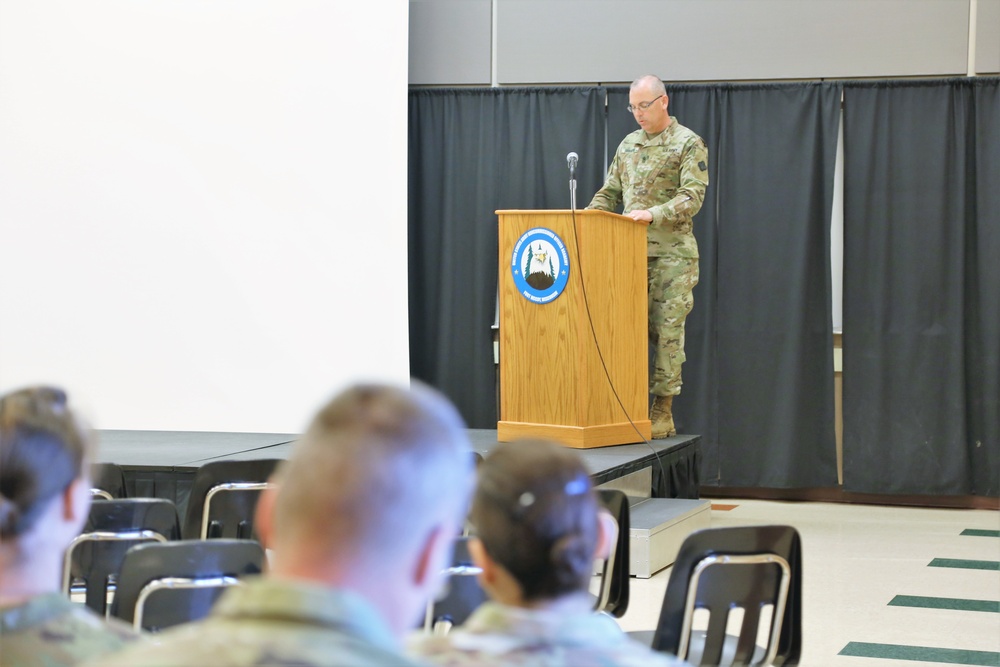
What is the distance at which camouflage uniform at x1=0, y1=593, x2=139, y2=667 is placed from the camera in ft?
3.86

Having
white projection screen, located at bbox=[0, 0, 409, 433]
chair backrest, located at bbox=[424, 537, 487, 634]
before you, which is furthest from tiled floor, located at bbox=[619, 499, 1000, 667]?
white projection screen, located at bbox=[0, 0, 409, 433]

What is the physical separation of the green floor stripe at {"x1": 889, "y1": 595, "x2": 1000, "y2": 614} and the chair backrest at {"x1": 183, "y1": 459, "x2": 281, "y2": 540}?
257cm

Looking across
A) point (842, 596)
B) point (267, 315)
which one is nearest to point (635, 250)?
point (842, 596)

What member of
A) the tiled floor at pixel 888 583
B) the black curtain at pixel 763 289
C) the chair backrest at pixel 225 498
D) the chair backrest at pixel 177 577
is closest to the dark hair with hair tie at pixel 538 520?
the chair backrest at pixel 177 577

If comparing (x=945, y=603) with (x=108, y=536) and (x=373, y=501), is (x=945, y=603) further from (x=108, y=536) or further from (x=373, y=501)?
(x=373, y=501)

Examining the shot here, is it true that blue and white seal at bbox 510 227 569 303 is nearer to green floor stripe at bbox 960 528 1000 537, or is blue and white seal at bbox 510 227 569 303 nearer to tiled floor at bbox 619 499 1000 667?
tiled floor at bbox 619 499 1000 667

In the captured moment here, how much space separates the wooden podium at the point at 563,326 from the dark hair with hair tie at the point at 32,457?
12.4 feet

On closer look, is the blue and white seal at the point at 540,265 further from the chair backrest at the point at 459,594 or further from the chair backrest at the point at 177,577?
the chair backrest at the point at 177,577

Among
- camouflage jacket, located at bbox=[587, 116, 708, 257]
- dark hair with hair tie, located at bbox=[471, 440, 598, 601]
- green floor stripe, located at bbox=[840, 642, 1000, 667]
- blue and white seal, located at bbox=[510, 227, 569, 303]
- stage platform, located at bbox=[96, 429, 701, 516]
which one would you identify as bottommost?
green floor stripe, located at bbox=[840, 642, 1000, 667]

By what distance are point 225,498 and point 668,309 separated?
3223 mm

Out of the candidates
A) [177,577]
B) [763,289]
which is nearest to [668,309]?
[763,289]

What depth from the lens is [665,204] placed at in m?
5.58

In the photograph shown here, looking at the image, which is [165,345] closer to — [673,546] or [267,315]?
[267,315]

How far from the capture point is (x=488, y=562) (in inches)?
50.2
